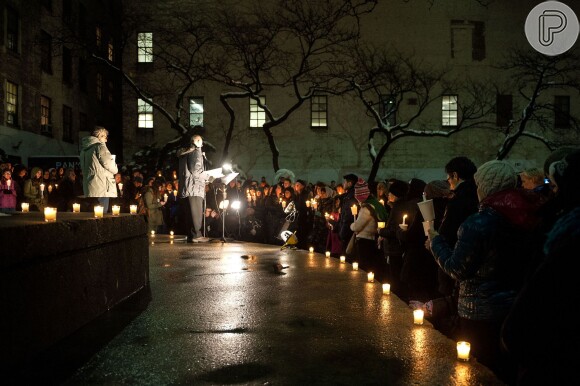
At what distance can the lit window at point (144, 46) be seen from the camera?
3394 cm

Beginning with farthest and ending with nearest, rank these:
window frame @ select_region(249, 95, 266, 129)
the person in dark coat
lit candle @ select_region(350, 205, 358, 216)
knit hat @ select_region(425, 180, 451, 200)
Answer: window frame @ select_region(249, 95, 266, 129)
lit candle @ select_region(350, 205, 358, 216)
knit hat @ select_region(425, 180, 451, 200)
the person in dark coat

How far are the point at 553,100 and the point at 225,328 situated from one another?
35.5 metres

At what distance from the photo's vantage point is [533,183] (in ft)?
24.4

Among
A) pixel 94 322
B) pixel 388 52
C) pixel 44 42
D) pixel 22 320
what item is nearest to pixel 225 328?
pixel 94 322

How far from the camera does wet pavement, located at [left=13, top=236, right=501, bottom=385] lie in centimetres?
394

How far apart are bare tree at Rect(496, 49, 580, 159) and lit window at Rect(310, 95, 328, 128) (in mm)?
10486

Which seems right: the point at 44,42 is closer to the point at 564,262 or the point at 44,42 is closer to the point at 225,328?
the point at 225,328

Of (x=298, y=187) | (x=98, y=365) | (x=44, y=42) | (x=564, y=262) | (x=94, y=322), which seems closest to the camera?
(x=564, y=262)

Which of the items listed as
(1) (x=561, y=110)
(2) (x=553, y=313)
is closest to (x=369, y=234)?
(2) (x=553, y=313)

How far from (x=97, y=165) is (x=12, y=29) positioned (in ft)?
67.2

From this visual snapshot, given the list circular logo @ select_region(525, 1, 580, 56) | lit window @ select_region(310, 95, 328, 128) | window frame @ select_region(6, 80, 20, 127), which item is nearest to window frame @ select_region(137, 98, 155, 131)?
window frame @ select_region(6, 80, 20, 127)

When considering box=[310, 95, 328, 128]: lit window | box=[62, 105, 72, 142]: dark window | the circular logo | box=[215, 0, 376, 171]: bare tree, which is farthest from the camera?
box=[310, 95, 328, 128]: lit window

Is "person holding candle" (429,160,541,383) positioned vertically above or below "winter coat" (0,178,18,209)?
below

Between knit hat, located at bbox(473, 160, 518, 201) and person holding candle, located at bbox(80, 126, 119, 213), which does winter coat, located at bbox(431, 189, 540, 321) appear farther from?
person holding candle, located at bbox(80, 126, 119, 213)
